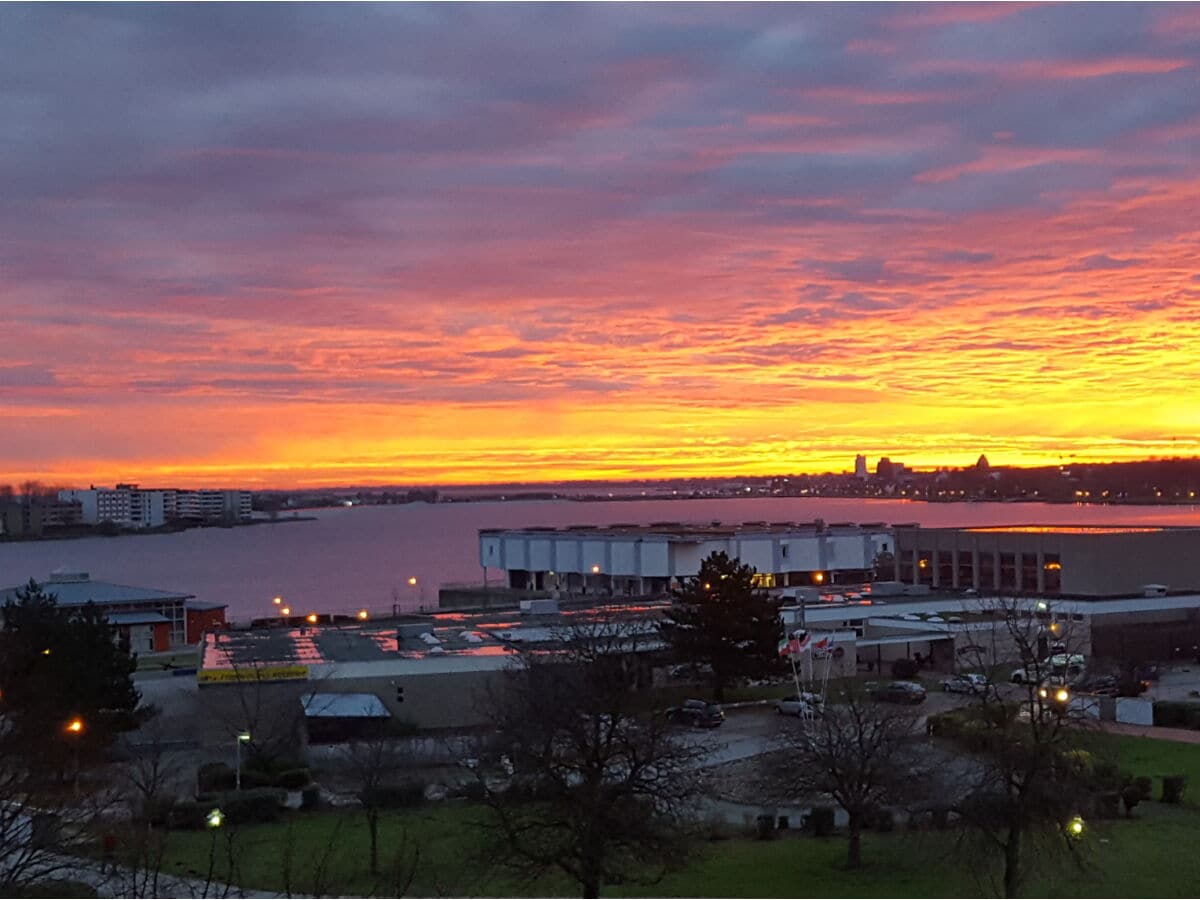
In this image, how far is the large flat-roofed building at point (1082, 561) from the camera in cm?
4228

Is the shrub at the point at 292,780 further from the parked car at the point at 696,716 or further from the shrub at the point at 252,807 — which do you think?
the parked car at the point at 696,716

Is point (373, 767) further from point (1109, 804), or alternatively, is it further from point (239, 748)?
point (1109, 804)

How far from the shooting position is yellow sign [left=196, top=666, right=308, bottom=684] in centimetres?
2584

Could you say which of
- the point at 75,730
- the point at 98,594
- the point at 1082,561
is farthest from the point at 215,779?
the point at 1082,561

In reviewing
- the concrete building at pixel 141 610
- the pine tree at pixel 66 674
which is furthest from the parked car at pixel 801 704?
the concrete building at pixel 141 610

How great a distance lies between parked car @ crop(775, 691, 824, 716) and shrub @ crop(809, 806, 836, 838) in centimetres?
280

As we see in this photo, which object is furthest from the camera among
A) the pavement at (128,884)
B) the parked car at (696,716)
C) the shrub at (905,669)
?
the shrub at (905,669)

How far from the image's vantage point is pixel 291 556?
149625mm

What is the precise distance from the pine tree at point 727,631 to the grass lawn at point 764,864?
35.9ft

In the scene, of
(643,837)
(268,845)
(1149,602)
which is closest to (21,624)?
(268,845)

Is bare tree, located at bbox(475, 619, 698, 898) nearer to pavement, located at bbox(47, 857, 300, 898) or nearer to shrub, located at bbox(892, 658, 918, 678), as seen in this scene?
pavement, located at bbox(47, 857, 300, 898)

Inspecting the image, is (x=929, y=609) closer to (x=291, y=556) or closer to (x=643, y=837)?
(x=643, y=837)

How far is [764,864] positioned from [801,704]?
31.3ft

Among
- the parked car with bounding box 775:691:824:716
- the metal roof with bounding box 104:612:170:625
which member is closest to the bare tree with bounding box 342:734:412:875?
the parked car with bounding box 775:691:824:716
